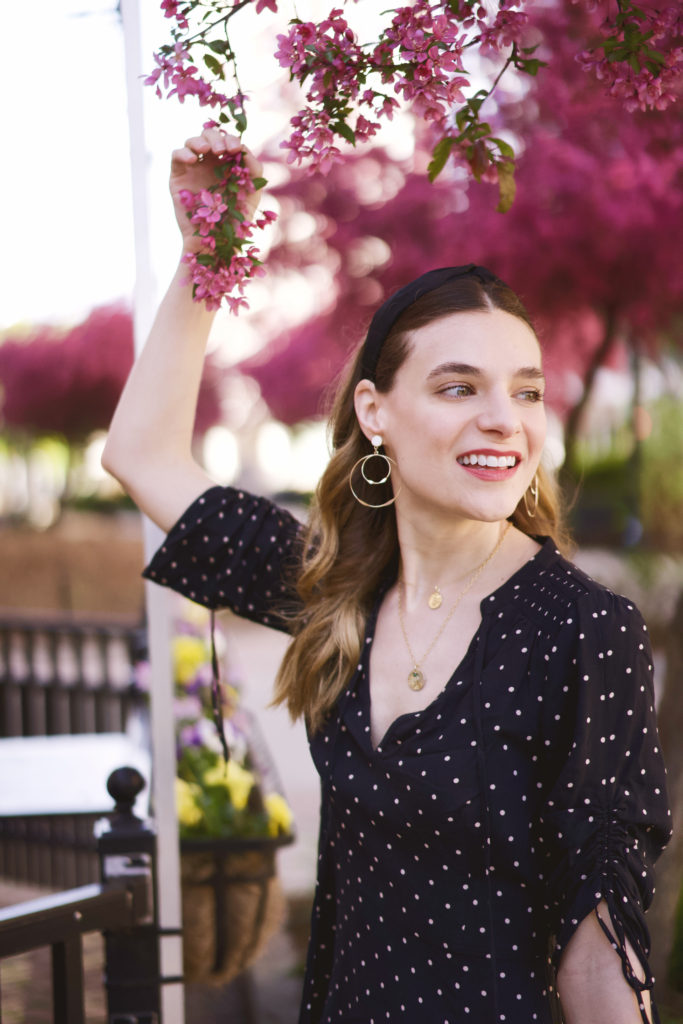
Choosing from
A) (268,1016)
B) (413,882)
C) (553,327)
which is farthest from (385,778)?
(268,1016)

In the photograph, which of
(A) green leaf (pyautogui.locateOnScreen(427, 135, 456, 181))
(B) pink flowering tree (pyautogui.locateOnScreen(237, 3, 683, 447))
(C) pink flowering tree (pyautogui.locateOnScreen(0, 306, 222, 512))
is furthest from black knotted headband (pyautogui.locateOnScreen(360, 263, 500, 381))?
(C) pink flowering tree (pyautogui.locateOnScreen(0, 306, 222, 512))

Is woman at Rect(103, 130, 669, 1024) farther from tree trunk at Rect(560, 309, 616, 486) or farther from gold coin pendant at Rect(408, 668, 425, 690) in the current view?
tree trunk at Rect(560, 309, 616, 486)

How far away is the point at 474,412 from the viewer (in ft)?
4.84

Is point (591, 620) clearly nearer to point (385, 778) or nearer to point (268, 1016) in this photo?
point (385, 778)

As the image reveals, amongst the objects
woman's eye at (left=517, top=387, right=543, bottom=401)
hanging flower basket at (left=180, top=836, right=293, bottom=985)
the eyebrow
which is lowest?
hanging flower basket at (left=180, top=836, right=293, bottom=985)

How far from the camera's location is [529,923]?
139 centimetres

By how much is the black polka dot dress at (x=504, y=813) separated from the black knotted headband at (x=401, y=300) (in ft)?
1.35

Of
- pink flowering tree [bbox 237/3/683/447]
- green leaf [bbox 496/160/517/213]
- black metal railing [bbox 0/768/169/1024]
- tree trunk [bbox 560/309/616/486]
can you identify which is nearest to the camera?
green leaf [bbox 496/160/517/213]

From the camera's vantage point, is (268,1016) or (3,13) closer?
(3,13)

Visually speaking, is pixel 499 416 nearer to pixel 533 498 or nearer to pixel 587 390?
pixel 533 498

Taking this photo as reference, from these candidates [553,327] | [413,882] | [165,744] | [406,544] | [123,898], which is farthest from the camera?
[553,327]

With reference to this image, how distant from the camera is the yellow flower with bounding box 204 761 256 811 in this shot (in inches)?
109

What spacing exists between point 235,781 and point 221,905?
0.33 meters

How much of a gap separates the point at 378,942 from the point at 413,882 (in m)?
0.13
